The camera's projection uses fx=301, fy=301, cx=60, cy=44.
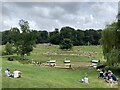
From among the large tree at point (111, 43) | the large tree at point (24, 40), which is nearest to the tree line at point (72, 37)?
the large tree at point (24, 40)

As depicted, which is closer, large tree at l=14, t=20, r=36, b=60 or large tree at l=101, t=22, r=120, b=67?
large tree at l=101, t=22, r=120, b=67

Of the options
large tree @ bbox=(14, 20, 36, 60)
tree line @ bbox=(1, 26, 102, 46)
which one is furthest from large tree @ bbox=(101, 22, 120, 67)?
tree line @ bbox=(1, 26, 102, 46)

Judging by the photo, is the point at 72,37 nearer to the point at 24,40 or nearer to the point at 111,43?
the point at 24,40

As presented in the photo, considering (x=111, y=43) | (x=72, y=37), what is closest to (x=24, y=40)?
(x=111, y=43)

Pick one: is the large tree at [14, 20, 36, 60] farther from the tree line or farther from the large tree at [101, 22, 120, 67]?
the tree line

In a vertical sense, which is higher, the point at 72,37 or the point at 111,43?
the point at 111,43

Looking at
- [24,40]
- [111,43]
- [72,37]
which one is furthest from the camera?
[72,37]

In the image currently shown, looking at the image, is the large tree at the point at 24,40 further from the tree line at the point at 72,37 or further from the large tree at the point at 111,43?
the tree line at the point at 72,37

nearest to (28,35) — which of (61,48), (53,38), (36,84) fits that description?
(61,48)

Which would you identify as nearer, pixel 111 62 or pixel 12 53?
pixel 111 62

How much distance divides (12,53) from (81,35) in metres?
78.1

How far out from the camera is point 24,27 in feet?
264

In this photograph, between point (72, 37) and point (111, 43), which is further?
point (72, 37)

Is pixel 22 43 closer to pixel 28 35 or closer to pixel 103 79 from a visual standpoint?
pixel 28 35
